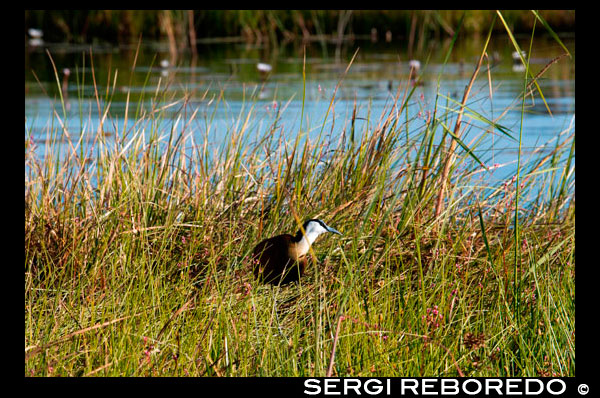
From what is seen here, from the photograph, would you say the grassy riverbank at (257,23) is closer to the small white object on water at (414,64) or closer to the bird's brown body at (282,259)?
the small white object on water at (414,64)

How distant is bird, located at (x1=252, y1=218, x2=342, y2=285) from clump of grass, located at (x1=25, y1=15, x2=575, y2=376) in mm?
84

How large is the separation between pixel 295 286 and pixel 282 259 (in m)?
0.31

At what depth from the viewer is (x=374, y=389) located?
184 cm

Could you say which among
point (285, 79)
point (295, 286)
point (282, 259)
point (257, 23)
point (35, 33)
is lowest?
point (295, 286)

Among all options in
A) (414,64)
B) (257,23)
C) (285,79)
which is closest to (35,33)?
(257,23)

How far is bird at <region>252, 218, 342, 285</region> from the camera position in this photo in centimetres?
265

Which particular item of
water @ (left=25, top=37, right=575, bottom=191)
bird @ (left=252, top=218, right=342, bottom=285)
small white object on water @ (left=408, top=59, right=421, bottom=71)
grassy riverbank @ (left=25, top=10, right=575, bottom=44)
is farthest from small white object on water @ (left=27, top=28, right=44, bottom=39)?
bird @ (left=252, top=218, right=342, bottom=285)

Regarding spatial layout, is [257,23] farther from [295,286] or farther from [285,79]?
[295,286]

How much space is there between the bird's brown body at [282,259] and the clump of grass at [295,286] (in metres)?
0.09

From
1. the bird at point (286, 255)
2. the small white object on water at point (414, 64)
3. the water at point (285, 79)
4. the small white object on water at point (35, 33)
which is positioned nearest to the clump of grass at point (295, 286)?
the bird at point (286, 255)

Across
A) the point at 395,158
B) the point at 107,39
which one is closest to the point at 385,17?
the point at 107,39

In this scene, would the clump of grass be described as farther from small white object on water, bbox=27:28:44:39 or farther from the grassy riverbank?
small white object on water, bbox=27:28:44:39

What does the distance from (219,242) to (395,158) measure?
1.04 metres

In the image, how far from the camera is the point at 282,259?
8.88 ft
